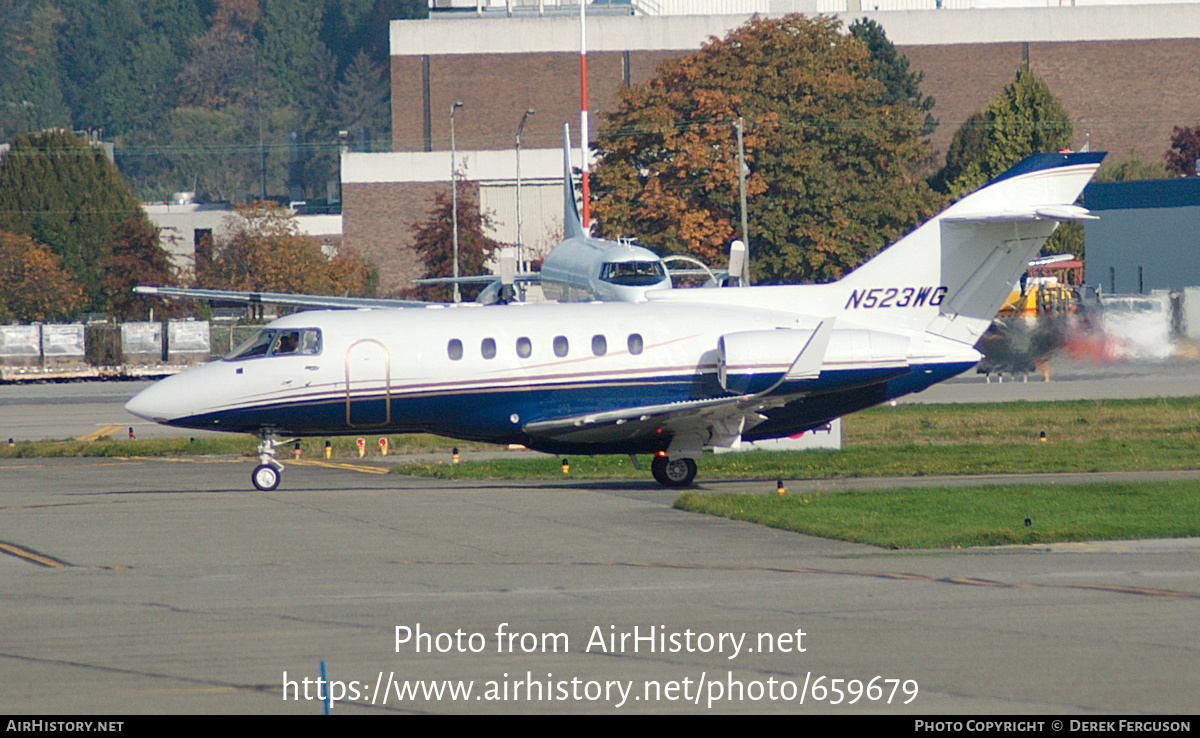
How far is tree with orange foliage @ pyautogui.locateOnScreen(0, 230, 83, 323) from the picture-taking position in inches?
3469

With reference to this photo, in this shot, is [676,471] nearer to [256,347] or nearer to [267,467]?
[267,467]

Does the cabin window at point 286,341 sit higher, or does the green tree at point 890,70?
the green tree at point 890,70

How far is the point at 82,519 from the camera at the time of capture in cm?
2172

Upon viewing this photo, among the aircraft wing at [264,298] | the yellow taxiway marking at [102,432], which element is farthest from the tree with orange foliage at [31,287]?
the yellow taxiway marking at [102,432]

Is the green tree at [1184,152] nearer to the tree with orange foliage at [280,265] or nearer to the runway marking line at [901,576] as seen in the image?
the tree with orange foliage at [280,265]

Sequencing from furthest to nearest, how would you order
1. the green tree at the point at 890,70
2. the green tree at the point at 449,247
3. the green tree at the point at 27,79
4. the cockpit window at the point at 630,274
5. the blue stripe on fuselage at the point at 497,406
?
the green tree at the point at 27,79 → the green tree at the point at 890,70 → the green tree at the point at 449,247 → the cockpit window at the point at 630,274 → the blue stripe on fuselage at the point at 497,406

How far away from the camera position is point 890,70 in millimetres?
105562

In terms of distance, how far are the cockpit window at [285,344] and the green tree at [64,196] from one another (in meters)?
83.1

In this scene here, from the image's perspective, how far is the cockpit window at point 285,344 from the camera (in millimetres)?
25188

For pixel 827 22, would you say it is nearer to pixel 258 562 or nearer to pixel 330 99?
pixel 258 562

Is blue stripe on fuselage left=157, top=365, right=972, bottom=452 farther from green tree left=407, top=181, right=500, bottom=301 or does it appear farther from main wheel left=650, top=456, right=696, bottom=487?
green tree left=407, top=181, right=500, bottom=301

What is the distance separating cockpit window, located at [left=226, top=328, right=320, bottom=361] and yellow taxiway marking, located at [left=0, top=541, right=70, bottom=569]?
6.73m

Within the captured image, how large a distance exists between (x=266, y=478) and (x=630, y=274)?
54.0 feet

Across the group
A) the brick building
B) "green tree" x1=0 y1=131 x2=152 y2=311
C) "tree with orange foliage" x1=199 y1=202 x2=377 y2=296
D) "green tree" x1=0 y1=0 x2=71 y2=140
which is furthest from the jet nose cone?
"green tree" x1=0 y1=0 x2=71 y2=140
